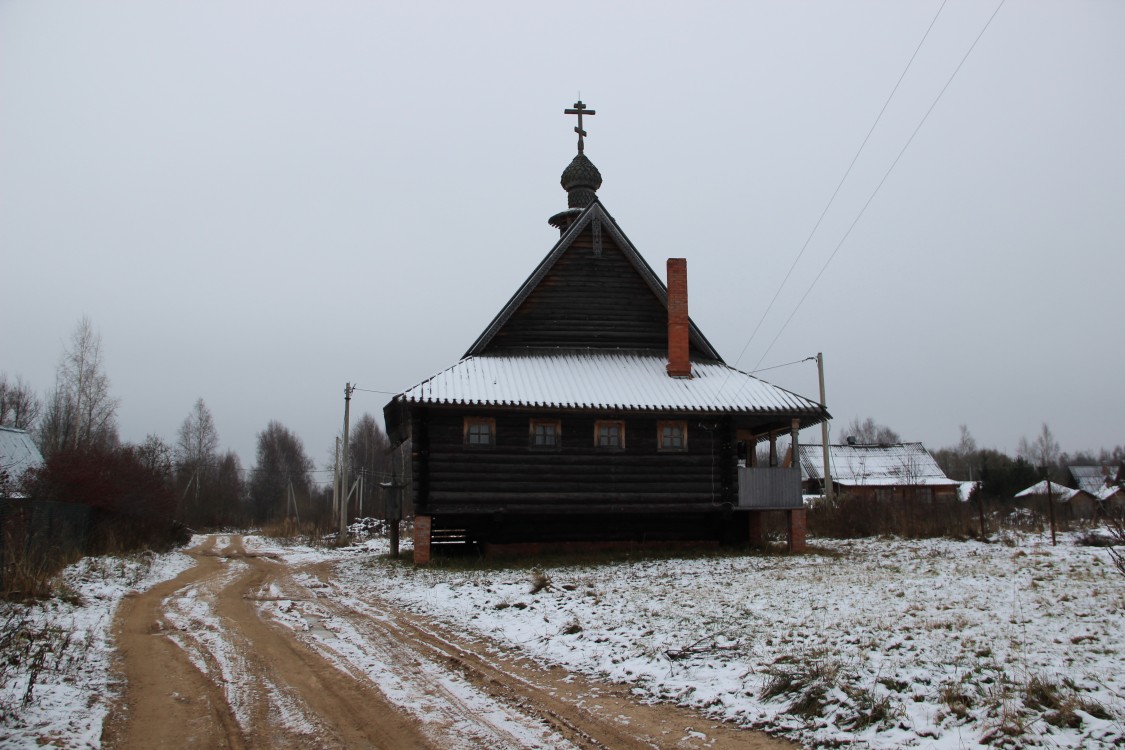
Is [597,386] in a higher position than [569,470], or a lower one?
higher

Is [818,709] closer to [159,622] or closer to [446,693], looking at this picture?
[446,693]

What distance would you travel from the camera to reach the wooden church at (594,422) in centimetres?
1911

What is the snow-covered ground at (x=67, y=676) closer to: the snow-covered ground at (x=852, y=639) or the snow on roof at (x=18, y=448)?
the snow-covered ground at (x=852, y=639)

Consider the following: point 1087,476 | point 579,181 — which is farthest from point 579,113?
point 1087,476

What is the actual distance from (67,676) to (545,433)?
1287 cm

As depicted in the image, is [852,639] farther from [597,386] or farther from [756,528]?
[756,528]

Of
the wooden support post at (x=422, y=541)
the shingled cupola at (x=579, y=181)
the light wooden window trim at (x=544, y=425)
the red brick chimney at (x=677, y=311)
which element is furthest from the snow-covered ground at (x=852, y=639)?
the shingled cupola at (x=579, y=181)

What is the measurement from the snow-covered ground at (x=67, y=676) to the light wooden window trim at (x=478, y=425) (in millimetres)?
7798

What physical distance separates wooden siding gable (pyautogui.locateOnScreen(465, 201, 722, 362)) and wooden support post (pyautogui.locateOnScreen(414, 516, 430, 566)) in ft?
17.5

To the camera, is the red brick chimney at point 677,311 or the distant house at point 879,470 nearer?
the red brick chimney at point 677,311

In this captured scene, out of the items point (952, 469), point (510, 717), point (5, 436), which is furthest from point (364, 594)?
point (952, 469)

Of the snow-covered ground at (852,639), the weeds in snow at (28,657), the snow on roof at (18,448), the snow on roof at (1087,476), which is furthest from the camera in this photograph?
the snow on roof at (1087,476)

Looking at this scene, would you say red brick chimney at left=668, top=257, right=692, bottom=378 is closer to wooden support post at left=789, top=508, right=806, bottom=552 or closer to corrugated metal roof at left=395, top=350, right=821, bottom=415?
corrugated metal roof at left=395, top=350, right=821, bottom=415

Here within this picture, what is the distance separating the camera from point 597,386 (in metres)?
20.2
